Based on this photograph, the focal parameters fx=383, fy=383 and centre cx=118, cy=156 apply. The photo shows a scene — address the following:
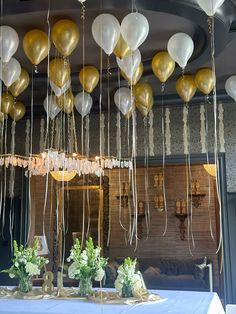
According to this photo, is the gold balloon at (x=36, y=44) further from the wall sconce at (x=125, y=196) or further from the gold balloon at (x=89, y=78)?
the wall sconce at (x=125, y=196)

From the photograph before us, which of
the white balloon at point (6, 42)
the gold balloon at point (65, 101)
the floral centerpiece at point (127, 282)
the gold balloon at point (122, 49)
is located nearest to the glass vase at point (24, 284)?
the floral centerpiece at point (127, 282)

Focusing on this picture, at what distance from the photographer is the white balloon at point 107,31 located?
3082 millimetres

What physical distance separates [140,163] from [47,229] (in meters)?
3.79

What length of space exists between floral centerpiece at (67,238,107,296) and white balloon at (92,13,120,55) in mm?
1776

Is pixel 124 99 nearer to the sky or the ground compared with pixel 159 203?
nearer to the sky

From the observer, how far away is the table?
291 centimetres

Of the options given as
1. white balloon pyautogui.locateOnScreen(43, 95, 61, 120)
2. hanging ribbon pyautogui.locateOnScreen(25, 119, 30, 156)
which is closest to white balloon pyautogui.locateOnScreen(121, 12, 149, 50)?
white balloon pyautogui.locateOnScreen(43, 95, 61, 120)

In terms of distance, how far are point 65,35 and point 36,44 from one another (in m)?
0.30

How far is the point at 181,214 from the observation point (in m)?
8.35

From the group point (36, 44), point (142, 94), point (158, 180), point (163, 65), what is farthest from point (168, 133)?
point (36, 44)

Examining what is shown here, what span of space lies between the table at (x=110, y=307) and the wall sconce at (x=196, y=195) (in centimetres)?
487

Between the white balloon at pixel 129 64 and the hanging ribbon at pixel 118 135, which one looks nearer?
the white balloon at pixel 129 64

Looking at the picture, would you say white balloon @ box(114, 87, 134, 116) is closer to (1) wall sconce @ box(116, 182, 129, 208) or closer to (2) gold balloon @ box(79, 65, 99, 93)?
(2) gold balloon @ box(79, 65, 99, 93)

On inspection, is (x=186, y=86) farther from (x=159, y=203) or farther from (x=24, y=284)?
(x=159, y=203)
